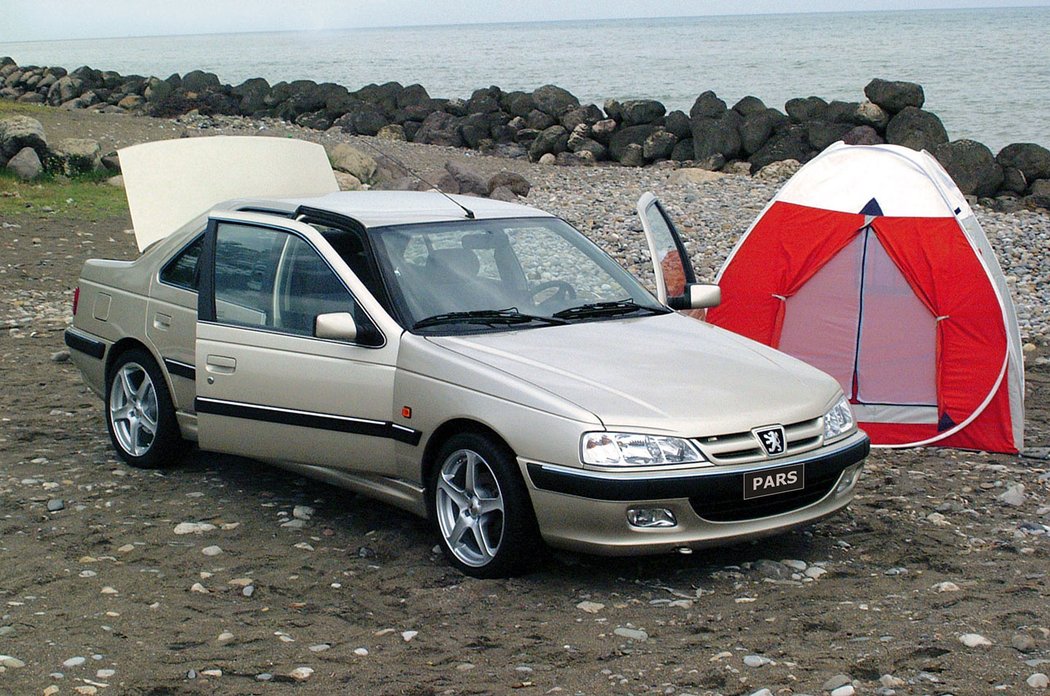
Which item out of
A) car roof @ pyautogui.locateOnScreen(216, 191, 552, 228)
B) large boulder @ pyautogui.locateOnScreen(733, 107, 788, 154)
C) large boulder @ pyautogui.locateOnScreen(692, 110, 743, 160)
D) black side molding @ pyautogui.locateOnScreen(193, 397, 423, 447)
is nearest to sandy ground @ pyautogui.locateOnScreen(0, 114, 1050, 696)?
black side molding @ pyautogui.locateOnScreen(193, 397, 423, 447)

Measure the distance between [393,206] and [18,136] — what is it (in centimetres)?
1637

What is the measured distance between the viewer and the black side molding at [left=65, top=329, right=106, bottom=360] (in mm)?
7785

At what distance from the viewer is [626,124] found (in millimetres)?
35906

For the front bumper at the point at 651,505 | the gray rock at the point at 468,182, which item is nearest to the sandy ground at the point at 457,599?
the front bumper at the point at 651,505

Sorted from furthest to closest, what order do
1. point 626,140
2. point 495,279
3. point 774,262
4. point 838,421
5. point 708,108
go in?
point 708,108 → point 626,140 → point 774,262 → point 495,279 → point 838,421

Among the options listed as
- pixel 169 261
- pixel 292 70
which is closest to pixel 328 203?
pixel 169 261

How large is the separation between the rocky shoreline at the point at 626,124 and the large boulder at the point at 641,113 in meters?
0.04

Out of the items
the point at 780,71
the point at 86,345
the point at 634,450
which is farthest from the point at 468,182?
the point at 780,71

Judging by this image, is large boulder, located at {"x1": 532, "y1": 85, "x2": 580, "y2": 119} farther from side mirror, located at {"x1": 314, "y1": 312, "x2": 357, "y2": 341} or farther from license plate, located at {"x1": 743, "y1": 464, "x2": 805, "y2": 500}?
license plate, located at {"x1": 743, "y1": 464, "x2": 805, "y2": 500}

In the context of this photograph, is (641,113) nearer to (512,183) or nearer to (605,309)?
(512,183)

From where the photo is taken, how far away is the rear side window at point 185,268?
7281 mm

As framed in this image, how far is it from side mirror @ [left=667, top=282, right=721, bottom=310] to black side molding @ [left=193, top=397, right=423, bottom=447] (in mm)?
1925

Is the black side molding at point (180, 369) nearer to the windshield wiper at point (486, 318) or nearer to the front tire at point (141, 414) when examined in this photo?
the front tire at point (141, 414)

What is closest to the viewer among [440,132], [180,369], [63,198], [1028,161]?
[180,369]
